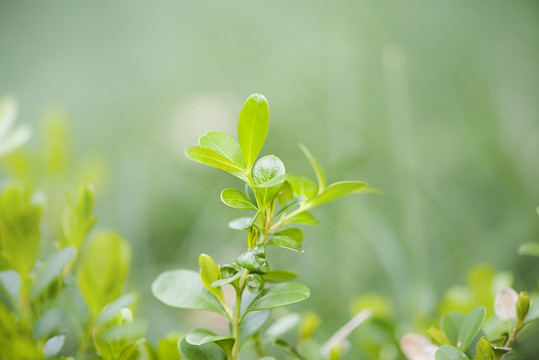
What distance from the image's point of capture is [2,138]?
0.63ft

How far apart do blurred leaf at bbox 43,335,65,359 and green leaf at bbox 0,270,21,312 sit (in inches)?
0.6

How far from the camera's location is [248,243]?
0.46ft

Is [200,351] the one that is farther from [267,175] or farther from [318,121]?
[318,121]

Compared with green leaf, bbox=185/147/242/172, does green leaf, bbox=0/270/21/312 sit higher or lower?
lower

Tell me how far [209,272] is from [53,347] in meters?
0.05

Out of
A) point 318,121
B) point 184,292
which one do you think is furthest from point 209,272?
point 318,121

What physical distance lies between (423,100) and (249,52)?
436 millimetres

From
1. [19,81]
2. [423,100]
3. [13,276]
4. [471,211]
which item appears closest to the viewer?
[13,276]

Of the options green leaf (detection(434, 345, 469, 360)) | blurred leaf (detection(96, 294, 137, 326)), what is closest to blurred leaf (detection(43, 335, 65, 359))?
blurred leaf (detection(96, 294, 137, 326))

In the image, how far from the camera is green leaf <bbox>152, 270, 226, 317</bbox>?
0.45 ft

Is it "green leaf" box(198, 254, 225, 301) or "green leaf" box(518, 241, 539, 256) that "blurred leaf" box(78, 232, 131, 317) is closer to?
"green leaf" box(198, 254, 225, 301)

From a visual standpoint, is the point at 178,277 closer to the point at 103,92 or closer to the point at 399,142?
the point at 399,142

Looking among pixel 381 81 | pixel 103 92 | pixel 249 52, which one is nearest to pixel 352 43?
pixel 381 81

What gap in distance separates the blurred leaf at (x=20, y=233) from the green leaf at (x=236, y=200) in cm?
6
